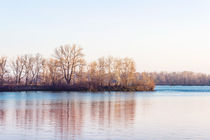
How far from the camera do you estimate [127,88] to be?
80.4 metres

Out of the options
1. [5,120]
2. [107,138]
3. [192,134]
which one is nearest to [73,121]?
[5,120]

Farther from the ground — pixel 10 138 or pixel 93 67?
pixel 93 67

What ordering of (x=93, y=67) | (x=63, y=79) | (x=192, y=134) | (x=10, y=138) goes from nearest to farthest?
(x=10, y=138) < (x=192, y=134) < (x=63, y=79) < (x=93, y=67)

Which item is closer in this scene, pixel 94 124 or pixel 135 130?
pixel 135 130

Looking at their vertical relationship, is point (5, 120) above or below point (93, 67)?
below

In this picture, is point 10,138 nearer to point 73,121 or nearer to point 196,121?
point 73,121

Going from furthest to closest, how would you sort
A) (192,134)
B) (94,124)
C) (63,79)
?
(63,79), (94,124), (192,134)

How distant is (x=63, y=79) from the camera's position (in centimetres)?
7994

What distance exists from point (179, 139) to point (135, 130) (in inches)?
119

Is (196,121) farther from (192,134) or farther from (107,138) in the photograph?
(107,138)

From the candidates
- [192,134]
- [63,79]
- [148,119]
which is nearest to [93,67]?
[63,79]

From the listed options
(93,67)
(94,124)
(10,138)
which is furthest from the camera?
(93,67)

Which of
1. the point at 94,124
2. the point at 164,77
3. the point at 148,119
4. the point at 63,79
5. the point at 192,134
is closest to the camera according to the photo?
the point at 192,134

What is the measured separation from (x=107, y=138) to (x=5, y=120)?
29.1ft
